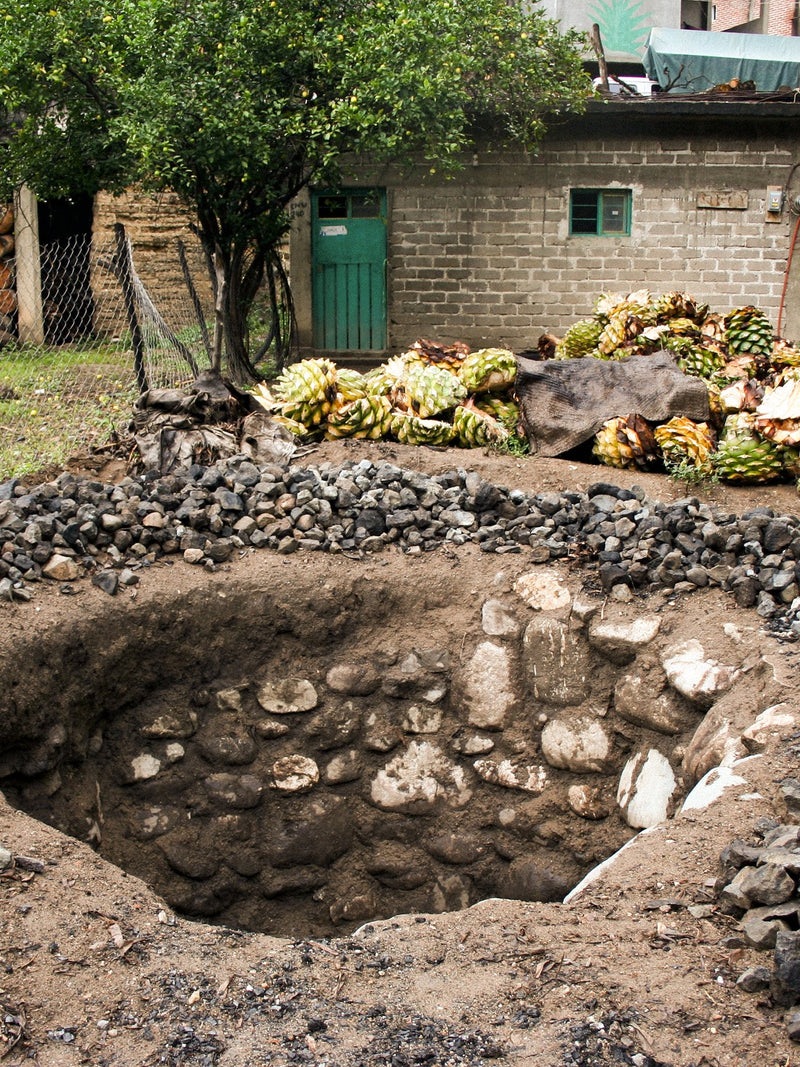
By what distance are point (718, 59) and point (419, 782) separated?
12999mm

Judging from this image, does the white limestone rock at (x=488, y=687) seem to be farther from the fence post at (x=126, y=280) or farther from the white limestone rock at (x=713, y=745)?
the fence post at (x=126, y=280)

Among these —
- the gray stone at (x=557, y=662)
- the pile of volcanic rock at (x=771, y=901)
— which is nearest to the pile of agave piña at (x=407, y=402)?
the gray stone at (x=557, y=662)

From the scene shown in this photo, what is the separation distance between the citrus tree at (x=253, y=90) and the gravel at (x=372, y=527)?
3.41m

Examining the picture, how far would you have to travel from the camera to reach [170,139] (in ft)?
27.9

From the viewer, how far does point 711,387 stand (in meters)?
6.68

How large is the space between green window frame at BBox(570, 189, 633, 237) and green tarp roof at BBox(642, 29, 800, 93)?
378 cm

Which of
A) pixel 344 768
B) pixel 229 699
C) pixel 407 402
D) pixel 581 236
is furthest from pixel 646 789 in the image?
pixel 581 236

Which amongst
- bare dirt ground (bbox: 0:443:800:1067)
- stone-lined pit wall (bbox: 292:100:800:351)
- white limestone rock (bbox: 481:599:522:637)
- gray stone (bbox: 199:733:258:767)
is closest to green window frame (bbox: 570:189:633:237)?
stone-lined pit wall (bbox: 292:100:800:351)

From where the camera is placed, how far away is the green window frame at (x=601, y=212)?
10852 millimetres

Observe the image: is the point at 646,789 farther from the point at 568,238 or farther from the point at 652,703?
the point at 568,238

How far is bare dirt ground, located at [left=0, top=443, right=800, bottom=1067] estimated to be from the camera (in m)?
2.10

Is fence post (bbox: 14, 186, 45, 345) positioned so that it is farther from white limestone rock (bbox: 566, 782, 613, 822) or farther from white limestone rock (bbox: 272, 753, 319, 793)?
white limestone rock (bbox: 566, 782, 613, 822)

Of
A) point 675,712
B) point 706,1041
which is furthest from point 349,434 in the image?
point 706,1041

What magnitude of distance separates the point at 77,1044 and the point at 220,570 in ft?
8.01
